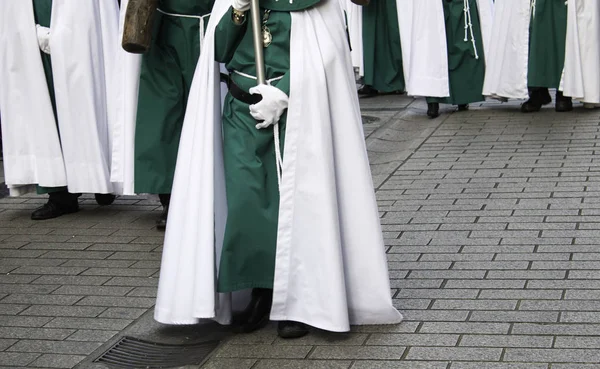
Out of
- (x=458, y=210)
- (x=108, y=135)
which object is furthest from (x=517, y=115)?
(x=108, y=135)

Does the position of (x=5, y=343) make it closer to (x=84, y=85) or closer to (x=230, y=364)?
(x=230, y=364)

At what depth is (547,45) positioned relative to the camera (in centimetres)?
1007

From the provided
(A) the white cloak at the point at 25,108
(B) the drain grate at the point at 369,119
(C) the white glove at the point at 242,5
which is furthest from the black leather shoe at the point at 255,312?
(B) the drain grate at the point at 369,119

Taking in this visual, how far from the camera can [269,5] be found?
4621 millimetres

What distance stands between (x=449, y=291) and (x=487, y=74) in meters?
5.47

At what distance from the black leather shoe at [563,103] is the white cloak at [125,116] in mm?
4481

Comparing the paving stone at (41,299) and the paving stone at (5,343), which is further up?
the paving stone at (5,343)

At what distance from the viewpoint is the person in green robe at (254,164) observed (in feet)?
15.1

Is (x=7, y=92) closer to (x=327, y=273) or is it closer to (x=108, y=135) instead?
(x=108, y=135)

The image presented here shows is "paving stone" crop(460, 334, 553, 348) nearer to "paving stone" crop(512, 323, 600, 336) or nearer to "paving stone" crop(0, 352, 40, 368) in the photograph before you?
"paving stone" crop(512, 323, 600, 336)

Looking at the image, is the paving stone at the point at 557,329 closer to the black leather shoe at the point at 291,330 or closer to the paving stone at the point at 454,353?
the paving stone at the point at 454,353

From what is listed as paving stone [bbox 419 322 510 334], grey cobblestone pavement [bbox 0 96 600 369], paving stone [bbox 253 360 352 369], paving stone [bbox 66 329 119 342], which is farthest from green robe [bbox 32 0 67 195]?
paving stone [bbox 419 322 510 334]

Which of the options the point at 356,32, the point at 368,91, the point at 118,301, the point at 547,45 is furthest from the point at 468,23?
the point at 118,301

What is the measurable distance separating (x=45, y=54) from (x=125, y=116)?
974mm
